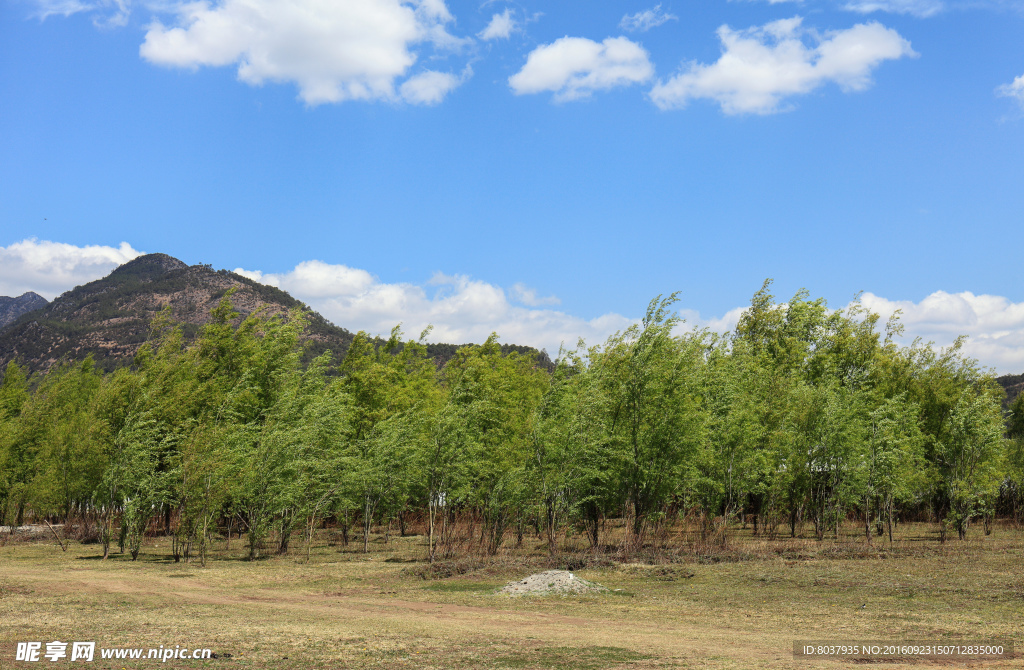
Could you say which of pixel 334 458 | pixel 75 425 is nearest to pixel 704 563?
pixel 334 458

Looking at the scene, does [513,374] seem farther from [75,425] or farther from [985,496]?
[985,496]

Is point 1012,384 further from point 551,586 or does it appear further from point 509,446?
point 551,586

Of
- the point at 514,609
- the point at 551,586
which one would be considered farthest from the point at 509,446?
the point at 514,609

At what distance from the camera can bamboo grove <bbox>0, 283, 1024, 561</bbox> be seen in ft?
121

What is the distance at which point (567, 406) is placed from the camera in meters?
37.8

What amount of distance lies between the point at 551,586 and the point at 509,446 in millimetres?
14105

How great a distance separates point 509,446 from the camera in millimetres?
38594

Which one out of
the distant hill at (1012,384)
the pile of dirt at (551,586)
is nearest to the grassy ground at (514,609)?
the pile of dirt at (551,586)

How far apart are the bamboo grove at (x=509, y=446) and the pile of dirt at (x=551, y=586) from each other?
9.59 m

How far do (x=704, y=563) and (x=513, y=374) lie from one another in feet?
76.6

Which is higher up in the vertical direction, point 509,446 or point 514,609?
point 509,446

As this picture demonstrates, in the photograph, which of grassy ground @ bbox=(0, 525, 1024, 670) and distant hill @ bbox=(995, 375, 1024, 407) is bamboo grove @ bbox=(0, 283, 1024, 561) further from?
distant hill @ bbox=(995, 375, 1024, 407)

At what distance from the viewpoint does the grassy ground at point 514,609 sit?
14.6m

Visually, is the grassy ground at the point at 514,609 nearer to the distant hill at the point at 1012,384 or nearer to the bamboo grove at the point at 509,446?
the bamboo grove at the point at 509,446
